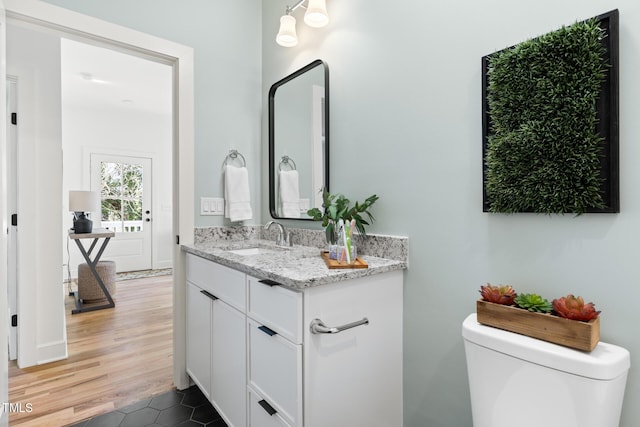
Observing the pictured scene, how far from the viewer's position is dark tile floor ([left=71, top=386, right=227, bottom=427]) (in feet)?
5.49

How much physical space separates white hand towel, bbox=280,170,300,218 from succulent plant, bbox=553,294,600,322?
1388 millimetres

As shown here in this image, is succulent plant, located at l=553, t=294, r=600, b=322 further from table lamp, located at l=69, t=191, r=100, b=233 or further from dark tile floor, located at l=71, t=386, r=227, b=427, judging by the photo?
table lamp, located at l=69, t=191, r=100, b=233

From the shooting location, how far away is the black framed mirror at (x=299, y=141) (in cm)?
182

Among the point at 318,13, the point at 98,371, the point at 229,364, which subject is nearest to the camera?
the point at 229,364

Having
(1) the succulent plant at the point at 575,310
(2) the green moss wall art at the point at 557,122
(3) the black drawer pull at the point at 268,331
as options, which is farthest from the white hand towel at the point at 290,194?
(1) the succulent plant at the point at 575,310

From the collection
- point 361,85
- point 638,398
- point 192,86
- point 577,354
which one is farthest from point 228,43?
point 638,398

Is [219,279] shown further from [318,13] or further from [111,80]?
[111,80]

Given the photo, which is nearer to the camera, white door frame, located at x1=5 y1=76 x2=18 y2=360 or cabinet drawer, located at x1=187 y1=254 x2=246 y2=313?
cabinet drawer, located at x1=187 y1=254 x2=246 y2=313

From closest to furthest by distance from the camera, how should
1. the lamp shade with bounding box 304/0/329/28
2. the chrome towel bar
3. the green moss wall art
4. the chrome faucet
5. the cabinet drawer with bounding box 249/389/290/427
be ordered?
the green moss wall art → the chrome towel bar → the cabinet drawer with bounding box 249/389/290/427 → the lamp shade with bounding box 304/0/329/28 → the chrome faucet

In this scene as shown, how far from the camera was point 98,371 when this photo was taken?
219 cm

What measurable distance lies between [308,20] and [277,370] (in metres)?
1.61

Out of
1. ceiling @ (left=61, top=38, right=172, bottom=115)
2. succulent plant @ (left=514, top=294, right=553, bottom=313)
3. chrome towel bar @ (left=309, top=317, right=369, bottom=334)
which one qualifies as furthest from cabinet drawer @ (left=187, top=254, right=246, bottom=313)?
ceiling @ (left=61, top=38, right=172, bottom=115)

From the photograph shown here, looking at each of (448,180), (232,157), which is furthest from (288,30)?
(448,180)

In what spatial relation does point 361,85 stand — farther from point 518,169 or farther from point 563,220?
point 563,220
